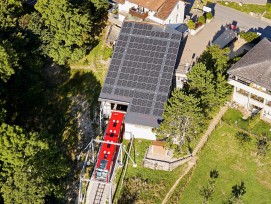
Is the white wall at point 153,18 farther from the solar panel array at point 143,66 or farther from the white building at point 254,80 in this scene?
the white building at point 254,80

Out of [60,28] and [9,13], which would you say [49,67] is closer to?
[60,28]

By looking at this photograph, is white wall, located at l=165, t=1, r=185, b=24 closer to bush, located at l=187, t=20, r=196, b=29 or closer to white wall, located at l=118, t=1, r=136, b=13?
bush, located at l=187, t=20, r=196, b=29

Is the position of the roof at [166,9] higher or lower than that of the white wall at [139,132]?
higher

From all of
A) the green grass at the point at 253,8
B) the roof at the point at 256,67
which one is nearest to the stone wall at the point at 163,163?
the roof at the point at 256,67

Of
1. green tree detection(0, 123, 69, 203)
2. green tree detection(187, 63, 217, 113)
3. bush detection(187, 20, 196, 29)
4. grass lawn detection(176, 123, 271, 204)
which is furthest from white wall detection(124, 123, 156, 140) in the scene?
bush detection(187, 20, 196, 29)

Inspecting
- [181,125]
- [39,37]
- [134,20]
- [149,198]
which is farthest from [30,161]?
[134,20]

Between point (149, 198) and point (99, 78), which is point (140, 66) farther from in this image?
point (149, 198)
